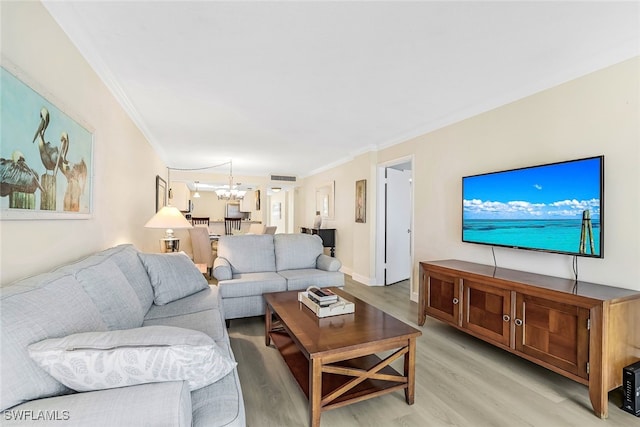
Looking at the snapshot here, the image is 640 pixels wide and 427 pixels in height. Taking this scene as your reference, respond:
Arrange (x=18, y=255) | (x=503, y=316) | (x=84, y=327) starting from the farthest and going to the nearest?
(x=503, y=316)
(x=18, y=255)
(x=84, y=327)

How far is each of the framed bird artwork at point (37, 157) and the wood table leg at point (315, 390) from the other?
5.10 feet

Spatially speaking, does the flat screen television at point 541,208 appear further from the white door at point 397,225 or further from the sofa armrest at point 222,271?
the sofa armrest at point 222,271

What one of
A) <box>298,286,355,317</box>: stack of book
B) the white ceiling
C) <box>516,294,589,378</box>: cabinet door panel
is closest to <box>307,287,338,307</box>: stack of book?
<box>298,286,355,317</box>: stack of book

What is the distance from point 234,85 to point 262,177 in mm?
5337

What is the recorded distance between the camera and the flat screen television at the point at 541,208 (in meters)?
2.07

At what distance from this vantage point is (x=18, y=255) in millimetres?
Answer: 1355

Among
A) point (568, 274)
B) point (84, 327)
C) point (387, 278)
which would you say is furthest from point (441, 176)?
point (84, 327)

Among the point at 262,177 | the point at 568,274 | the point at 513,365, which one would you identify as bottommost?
the point at 513,365

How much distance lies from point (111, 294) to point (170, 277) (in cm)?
86

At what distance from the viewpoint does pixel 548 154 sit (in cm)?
249

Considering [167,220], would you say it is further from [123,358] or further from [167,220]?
[123,358]

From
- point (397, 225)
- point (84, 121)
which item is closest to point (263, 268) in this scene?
point (84, 121)

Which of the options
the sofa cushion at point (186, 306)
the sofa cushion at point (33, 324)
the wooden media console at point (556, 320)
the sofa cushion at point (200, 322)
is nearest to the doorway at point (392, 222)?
the wooden media console at point (556, 320)

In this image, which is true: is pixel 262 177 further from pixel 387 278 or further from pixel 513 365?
pixel 513 365
